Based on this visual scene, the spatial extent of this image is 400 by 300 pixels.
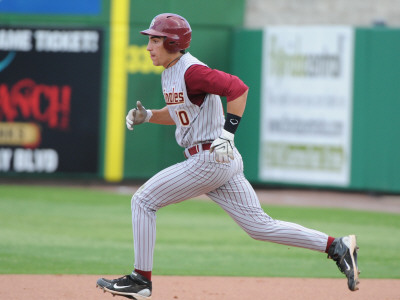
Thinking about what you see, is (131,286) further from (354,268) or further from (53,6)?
(53,6)

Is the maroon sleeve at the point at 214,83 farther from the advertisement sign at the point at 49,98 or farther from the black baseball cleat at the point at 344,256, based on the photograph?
the advertisement sign at the point at 49,98

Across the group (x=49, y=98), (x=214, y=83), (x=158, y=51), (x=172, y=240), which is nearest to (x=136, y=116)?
(x=158, y=51)

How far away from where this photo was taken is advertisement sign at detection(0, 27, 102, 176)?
42.1 feet

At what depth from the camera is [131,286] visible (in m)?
5.04

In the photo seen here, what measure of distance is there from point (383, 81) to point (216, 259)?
6.08m

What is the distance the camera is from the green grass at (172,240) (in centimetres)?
697

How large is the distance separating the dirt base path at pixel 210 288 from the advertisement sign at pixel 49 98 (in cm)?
675

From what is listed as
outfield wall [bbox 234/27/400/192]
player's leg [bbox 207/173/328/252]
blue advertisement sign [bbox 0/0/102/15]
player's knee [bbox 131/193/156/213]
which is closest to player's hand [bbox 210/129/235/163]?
player's leg [bbox 207/173/328/252]

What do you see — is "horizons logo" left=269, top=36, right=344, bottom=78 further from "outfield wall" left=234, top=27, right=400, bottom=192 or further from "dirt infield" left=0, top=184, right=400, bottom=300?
"dirt infield" left=0, top=184, right=400, bottom=300

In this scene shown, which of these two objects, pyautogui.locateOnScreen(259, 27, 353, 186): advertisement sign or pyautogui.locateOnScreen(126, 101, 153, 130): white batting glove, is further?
pyautogui.locateOnScreen(259, 27, 353, 186): advertisement sign

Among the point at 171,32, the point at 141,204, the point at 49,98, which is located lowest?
the point at 141,204

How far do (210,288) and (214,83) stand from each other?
1922 millimetres

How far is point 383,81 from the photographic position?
489 inches

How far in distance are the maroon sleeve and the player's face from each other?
309 mm
